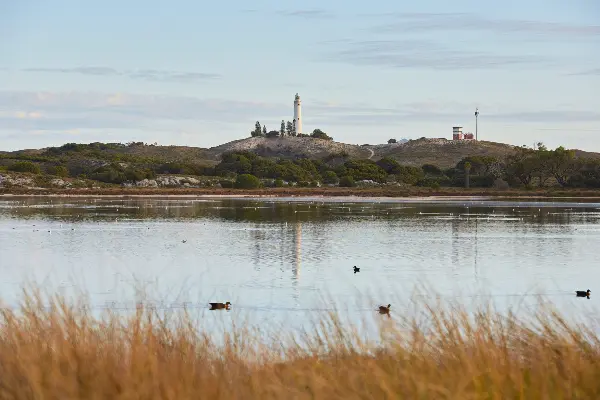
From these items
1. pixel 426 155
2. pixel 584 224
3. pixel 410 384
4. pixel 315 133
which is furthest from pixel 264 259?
pixel 315 133

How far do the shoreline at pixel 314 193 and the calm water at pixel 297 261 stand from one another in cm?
4448

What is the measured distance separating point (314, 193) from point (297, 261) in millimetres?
71320

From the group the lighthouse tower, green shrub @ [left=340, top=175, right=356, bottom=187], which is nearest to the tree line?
the lighthouse tower

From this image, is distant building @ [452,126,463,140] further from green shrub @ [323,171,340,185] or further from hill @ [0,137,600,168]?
green shrub @ [323,171,340,185]

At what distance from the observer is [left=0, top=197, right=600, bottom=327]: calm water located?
61.8 feet

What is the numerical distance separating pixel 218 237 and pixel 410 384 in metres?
30.4

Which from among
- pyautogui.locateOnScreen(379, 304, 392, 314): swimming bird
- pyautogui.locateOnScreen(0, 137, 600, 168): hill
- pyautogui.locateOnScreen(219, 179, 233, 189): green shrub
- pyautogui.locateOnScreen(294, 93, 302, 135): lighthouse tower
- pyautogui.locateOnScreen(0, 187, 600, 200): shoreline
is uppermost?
pyautogui.locateOnScreen(294, 93, 302, 135): lighthouse tower

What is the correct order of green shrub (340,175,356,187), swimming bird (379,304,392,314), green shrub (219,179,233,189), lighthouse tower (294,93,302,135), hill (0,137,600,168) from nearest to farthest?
1. swimming bird (379,304,392,314)
2. green shrub (219,179,233,189)
3. green shrub (340,175,356,187)
4. hill (0,137,600,168)
5. lighthouse tower (294,93,302,135)

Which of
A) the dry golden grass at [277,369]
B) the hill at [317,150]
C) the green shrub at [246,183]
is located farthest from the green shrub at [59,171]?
the dry golden grass at [277,369]

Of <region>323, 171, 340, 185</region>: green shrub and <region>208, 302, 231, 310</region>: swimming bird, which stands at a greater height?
<region>323, 171, 340, 185</region>: green shrub

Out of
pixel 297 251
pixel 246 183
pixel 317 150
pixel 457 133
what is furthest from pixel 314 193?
pixel 457 133

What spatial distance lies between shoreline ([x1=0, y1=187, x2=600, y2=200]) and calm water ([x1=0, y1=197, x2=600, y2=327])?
44.5 meters

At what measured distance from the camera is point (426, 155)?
178000 millimetres

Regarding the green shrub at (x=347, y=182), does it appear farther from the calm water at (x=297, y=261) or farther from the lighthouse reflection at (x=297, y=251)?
the lighthouse reflection at (x=297, y=251)
